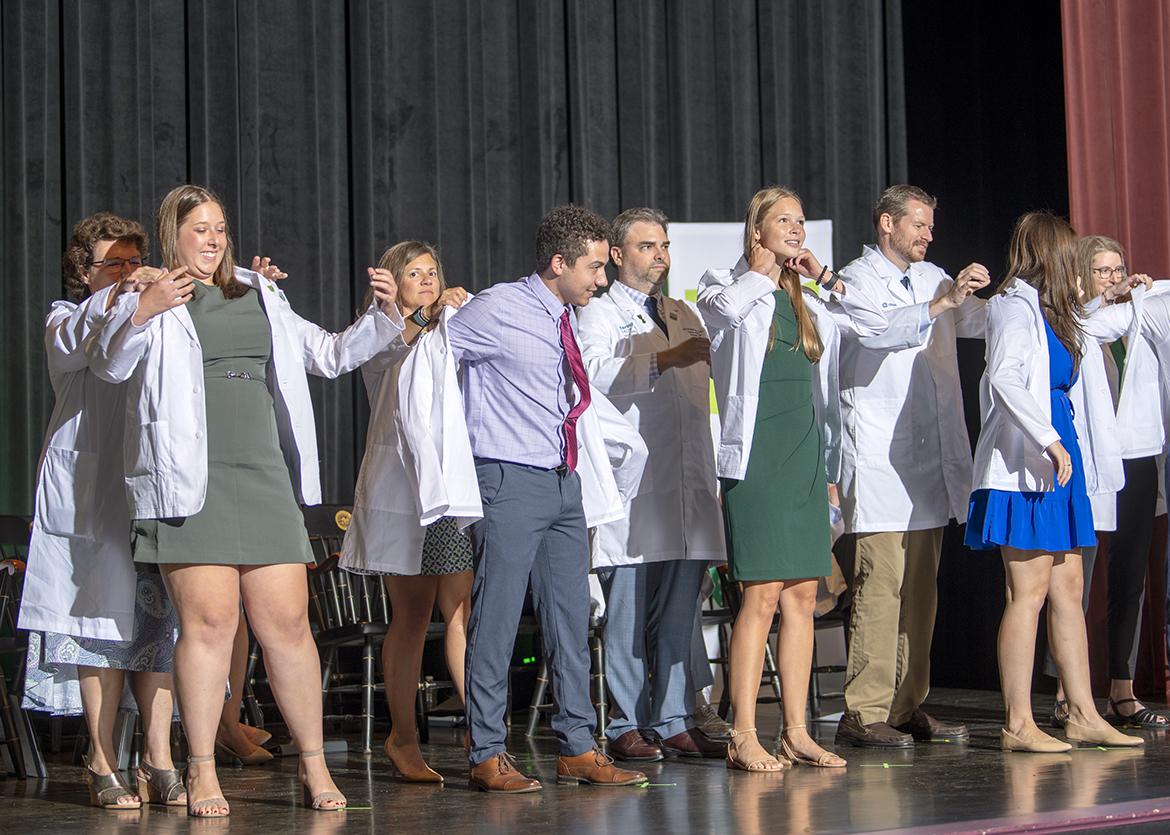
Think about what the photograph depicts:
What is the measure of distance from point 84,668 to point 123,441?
22.1 inches

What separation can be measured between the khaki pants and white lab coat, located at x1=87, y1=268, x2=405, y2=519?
1727 millimetres

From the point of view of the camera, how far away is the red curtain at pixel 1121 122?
5.68 metres

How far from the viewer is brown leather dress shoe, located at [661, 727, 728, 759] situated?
4121 millimetres

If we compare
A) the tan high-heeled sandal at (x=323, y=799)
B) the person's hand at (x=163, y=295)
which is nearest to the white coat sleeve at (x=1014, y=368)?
the tan high-heeled sandal at (x=323, y=799)

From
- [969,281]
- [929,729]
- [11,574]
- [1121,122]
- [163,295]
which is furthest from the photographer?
[1121,122]

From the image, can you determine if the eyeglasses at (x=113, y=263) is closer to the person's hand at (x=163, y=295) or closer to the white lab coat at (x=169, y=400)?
Answer: the white lab coat at (x=169, y=400)

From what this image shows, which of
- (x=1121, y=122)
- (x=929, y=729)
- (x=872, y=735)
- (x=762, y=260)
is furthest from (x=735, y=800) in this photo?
(x=1121, y=122)

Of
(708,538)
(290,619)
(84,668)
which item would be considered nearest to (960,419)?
(708,538)

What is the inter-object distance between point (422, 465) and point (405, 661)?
560 mm

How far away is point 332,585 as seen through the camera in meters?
5.24

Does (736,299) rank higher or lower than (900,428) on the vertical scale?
higher

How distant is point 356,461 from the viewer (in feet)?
19.1

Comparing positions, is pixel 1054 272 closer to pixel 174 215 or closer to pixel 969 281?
pixel 969 281

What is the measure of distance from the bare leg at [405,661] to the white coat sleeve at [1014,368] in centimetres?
153
